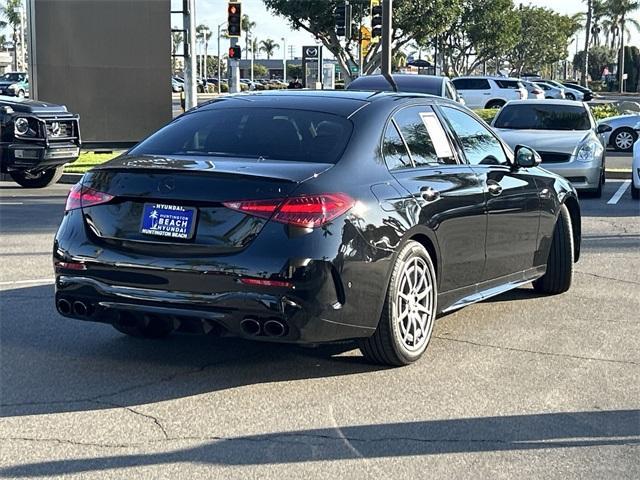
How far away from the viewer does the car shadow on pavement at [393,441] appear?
A: 432 cm

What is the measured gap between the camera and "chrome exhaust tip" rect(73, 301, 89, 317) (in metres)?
5.50

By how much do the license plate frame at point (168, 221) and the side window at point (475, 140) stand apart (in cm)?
237

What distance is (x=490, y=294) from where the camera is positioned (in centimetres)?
693

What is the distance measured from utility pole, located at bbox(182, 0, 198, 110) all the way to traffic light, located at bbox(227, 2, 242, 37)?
2306 mm

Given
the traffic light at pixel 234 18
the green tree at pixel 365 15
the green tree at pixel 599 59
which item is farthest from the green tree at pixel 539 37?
the traffic light at pixel 234 18

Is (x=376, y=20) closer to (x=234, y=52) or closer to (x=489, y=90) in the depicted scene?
(x=234, y=52)

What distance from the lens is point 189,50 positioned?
23438mm

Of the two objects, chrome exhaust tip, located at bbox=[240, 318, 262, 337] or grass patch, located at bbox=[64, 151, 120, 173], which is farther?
grass patch, located at bbox=[64, 151, 120, 173]

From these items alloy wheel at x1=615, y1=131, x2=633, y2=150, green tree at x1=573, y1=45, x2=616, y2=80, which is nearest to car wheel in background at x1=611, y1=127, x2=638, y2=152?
alloy wheel at x1=615, y1=131, x2=633, y2=150

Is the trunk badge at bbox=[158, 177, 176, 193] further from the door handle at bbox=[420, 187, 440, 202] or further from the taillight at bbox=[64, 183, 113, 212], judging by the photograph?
the door handle at bbox=[420, 187, 440, 202]

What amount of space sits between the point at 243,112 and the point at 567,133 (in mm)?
10511

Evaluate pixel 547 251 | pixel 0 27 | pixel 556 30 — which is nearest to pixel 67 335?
pixel 547 251

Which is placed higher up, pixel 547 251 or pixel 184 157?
pixel 184 157

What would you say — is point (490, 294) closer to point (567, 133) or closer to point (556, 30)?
point (567, 133)
